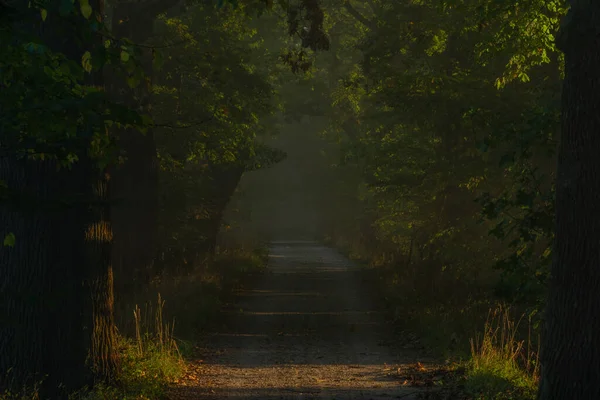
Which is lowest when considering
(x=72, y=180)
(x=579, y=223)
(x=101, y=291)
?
(x=101, y=291)

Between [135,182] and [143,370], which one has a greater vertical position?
[135,182]

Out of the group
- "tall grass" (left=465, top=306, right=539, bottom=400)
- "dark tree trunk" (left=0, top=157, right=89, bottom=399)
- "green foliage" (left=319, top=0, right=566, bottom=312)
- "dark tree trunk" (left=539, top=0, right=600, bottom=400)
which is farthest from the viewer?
"green foliage" (left=319, top=0, right=566, bottom=312)

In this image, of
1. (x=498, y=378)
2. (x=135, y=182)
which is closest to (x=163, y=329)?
(x=135, y=182)

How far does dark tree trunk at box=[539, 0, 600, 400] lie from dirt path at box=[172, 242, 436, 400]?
336 cm

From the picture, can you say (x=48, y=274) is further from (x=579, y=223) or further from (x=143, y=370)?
(x=579, y=223)

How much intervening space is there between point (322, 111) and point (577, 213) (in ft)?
128

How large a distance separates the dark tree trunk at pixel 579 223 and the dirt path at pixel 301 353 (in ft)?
11.0

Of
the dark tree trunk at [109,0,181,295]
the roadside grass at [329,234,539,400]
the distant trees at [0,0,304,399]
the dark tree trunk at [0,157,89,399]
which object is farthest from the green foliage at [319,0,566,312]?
the dark tree trunk at [0,157,89,399]

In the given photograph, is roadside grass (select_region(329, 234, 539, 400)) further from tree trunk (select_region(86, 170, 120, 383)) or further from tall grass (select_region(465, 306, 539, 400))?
tree trunk (select_region(86, 170, 120, 383))

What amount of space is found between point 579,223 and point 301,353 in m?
7.70

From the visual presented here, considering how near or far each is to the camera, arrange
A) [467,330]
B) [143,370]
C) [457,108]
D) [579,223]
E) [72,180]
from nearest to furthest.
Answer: [579,223]
[72,180]
[143,370]
[467,330]
[457,108]

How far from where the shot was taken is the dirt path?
11.4m

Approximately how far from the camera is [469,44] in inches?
790

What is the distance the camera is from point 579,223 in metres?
7.75
